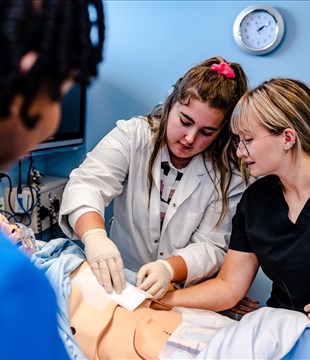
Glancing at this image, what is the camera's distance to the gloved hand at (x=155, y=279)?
126 centimetres

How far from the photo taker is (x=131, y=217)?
1.61m

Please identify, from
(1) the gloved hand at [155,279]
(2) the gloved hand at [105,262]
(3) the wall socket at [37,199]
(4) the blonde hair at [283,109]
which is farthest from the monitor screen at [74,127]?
(4) the blonde hair at [283,109]

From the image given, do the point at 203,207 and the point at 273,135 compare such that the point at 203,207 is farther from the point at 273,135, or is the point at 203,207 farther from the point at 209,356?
the point at 209,356

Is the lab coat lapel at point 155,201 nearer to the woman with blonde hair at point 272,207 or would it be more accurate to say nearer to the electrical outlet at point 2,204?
the woman with blonde hair at point 272,207

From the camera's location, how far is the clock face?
79.0 inches

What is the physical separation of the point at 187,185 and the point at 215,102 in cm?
37

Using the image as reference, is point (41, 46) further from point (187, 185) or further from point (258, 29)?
point (258, 29)

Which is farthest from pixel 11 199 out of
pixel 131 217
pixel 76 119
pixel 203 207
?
pixel 203 207

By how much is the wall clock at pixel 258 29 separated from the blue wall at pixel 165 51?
0.05 m

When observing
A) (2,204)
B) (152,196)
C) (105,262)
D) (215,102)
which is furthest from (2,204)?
(215,102)

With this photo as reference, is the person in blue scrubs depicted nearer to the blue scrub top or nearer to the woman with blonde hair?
the blue scrub top

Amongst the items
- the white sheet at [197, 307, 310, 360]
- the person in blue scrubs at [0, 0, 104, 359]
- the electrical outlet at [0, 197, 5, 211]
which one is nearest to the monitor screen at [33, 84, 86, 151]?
the electrical outlet at [0, 197, 5, 211]

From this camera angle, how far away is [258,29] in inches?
80.2

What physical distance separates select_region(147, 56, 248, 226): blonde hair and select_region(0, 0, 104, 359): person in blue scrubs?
96 centimetres
